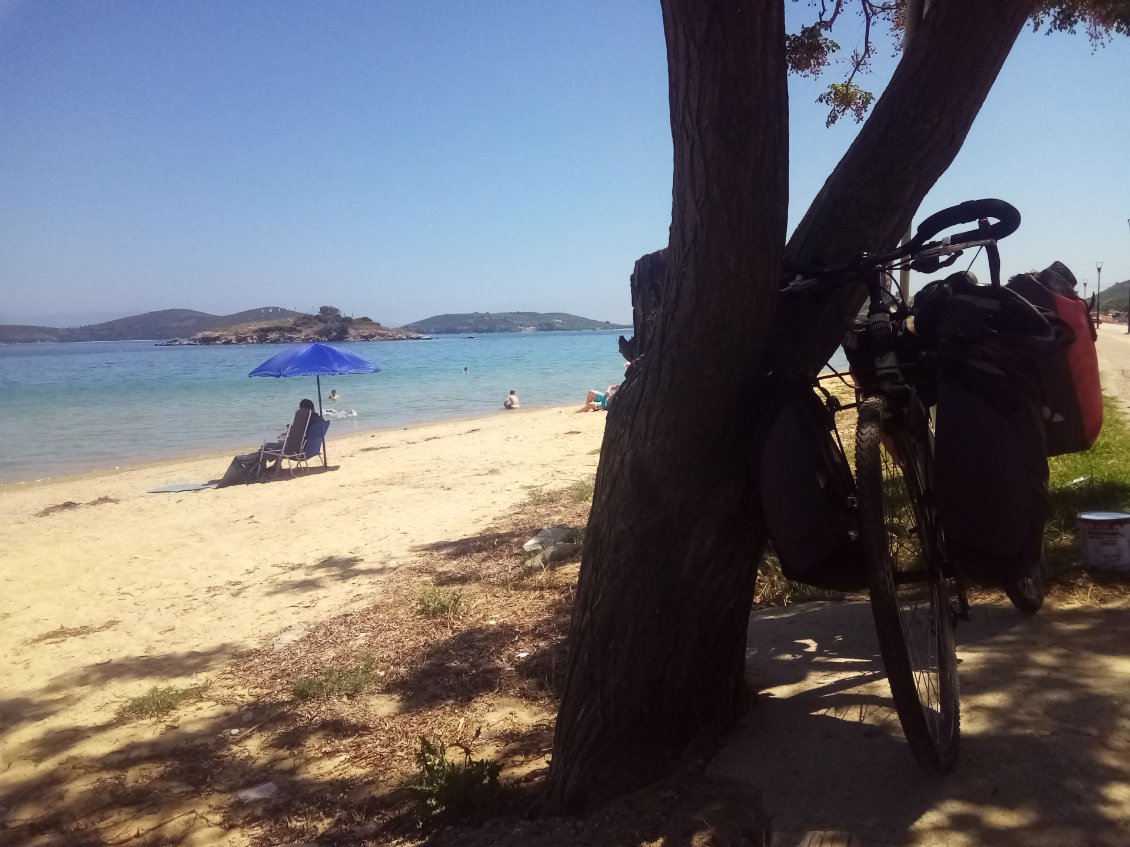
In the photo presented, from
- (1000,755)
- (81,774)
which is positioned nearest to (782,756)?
(1000,755)

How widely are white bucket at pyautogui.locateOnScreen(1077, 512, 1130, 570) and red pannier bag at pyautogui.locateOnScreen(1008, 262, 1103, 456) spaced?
3.89 feet

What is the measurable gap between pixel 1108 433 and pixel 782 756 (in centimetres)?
664

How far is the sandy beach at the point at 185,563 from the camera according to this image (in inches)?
191

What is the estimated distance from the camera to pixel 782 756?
8.38ft

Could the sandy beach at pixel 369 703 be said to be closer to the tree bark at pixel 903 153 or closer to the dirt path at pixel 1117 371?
the tree bark at pixel 903 153

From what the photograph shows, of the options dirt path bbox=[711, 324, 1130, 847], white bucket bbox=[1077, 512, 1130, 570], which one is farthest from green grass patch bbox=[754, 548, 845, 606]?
white bucket bbox=[1077, 512, 1130, 570]

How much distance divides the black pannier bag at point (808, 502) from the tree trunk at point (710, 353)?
12 cm

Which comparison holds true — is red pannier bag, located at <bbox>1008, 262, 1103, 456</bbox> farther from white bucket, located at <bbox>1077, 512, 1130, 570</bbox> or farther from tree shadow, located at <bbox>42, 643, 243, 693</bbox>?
tree shadow, located at <bbox>42, 643, 243, 693</bbox>

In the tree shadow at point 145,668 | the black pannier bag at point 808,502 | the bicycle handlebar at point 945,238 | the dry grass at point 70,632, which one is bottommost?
the dry grass at point 70,632

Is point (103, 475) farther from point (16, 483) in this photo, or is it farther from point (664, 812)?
point (664, 812)

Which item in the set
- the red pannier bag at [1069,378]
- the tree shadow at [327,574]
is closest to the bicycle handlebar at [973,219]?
the red pannier bag at [1069,378]

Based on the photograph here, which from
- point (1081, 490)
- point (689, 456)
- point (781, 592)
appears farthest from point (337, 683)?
point (1081, 490)

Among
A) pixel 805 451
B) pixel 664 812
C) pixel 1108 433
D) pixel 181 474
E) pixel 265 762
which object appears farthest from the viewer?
pixel 181 474

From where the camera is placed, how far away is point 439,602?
17.4ft
